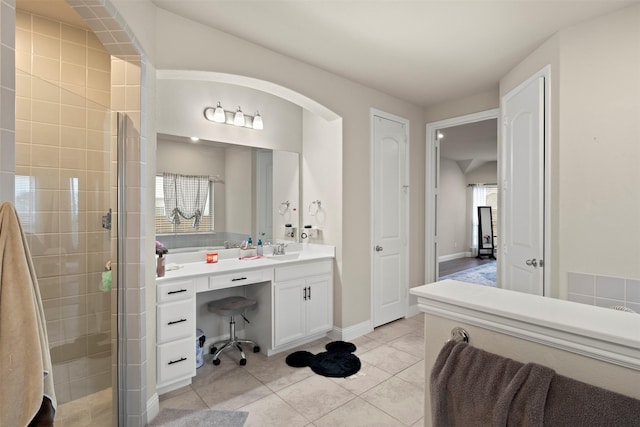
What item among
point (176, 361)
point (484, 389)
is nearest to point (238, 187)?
point (176, 361)

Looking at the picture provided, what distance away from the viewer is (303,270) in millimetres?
3137

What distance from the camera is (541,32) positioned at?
245 cm

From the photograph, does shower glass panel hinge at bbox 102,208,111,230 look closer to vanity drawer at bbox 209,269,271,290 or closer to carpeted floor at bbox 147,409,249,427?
vanity drawer at bbox 209,269,271,290

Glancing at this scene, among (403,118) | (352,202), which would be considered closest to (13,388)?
(352,202)

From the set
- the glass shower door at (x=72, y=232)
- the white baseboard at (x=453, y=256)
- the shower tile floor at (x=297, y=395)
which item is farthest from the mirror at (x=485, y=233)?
the glass shower door at (x=72, y=232)

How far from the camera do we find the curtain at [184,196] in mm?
2990

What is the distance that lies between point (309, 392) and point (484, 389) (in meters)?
1.89

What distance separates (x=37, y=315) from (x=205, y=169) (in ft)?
7.79

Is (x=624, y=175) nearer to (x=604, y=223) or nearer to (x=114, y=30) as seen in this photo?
(x=604, y=223)

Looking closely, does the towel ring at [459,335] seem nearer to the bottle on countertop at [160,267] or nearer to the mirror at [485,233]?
the bottle on countertop at [160,267]

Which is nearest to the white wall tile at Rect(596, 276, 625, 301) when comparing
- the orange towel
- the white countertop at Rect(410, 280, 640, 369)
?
the white countertop at Rect(410, 280, 640, 369)

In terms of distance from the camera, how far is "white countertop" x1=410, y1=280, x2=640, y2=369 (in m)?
0.72

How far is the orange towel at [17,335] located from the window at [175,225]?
6.64ft

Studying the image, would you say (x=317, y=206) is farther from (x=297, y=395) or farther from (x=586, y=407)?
(x=586, y=407)
